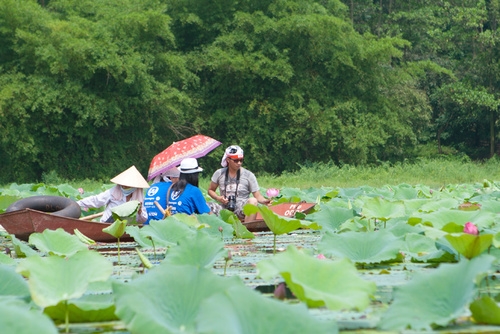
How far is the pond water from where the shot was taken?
5.73ft

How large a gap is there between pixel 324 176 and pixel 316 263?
18.1 m

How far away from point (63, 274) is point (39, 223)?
9.30 feet

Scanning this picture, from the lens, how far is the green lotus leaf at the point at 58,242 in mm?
3010

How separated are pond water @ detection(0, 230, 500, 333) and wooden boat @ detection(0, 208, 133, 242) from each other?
11cm

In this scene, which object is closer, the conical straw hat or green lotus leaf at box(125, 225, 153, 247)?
green lotus leaf at box(125, 225, 153, 247)

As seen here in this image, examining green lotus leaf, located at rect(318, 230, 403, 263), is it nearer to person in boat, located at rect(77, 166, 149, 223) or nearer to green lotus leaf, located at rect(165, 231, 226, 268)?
green lotus leaf, located at rect(165, 231, 226, 268)

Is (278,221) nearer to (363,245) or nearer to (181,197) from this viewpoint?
(363,245)

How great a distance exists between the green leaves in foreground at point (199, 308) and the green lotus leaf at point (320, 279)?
0.15 meters

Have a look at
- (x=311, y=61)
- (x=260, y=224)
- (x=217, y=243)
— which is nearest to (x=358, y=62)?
(x=311, y=61)

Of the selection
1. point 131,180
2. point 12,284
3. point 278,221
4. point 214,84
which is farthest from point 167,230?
point 214,84

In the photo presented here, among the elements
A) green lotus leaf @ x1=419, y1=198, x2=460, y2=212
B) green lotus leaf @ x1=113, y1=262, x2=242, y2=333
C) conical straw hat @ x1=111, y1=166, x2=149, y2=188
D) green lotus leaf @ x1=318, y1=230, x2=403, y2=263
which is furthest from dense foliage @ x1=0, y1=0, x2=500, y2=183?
green lotus leaf @ x1=113, y1=262, x2=242, y2=333

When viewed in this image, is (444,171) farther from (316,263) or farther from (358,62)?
(316,263)

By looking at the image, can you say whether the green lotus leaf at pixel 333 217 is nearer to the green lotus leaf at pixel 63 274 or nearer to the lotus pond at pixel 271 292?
the lotus pond at pixel 271 292

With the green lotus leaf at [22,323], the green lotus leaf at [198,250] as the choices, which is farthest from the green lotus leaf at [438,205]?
the green lotus leaf at [22,323]
